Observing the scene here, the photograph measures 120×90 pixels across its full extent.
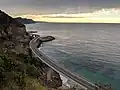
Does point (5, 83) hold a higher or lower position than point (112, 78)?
higher

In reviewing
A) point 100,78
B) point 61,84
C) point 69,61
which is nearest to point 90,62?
point 69,61

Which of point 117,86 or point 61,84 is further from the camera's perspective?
point 117,86

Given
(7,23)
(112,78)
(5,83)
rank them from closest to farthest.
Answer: (5,83), (112,78), (7,23)

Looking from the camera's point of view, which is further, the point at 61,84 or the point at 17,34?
the point at 17,34

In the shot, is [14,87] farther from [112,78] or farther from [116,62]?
[116,62]

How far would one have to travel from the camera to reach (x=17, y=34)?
106 meters

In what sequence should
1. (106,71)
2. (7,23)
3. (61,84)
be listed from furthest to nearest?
(7,23) < (106,71) < (61,84)

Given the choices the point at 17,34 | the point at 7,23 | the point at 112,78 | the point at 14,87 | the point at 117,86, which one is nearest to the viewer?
the point at 14,87

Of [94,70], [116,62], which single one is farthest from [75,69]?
[116,62]

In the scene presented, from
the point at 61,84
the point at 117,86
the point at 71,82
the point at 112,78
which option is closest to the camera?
the point at 61,84

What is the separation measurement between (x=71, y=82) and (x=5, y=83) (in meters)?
23.6

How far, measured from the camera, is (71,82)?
41281 mm

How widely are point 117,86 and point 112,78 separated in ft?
17.6

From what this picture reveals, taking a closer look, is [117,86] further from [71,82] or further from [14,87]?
[14,87]
